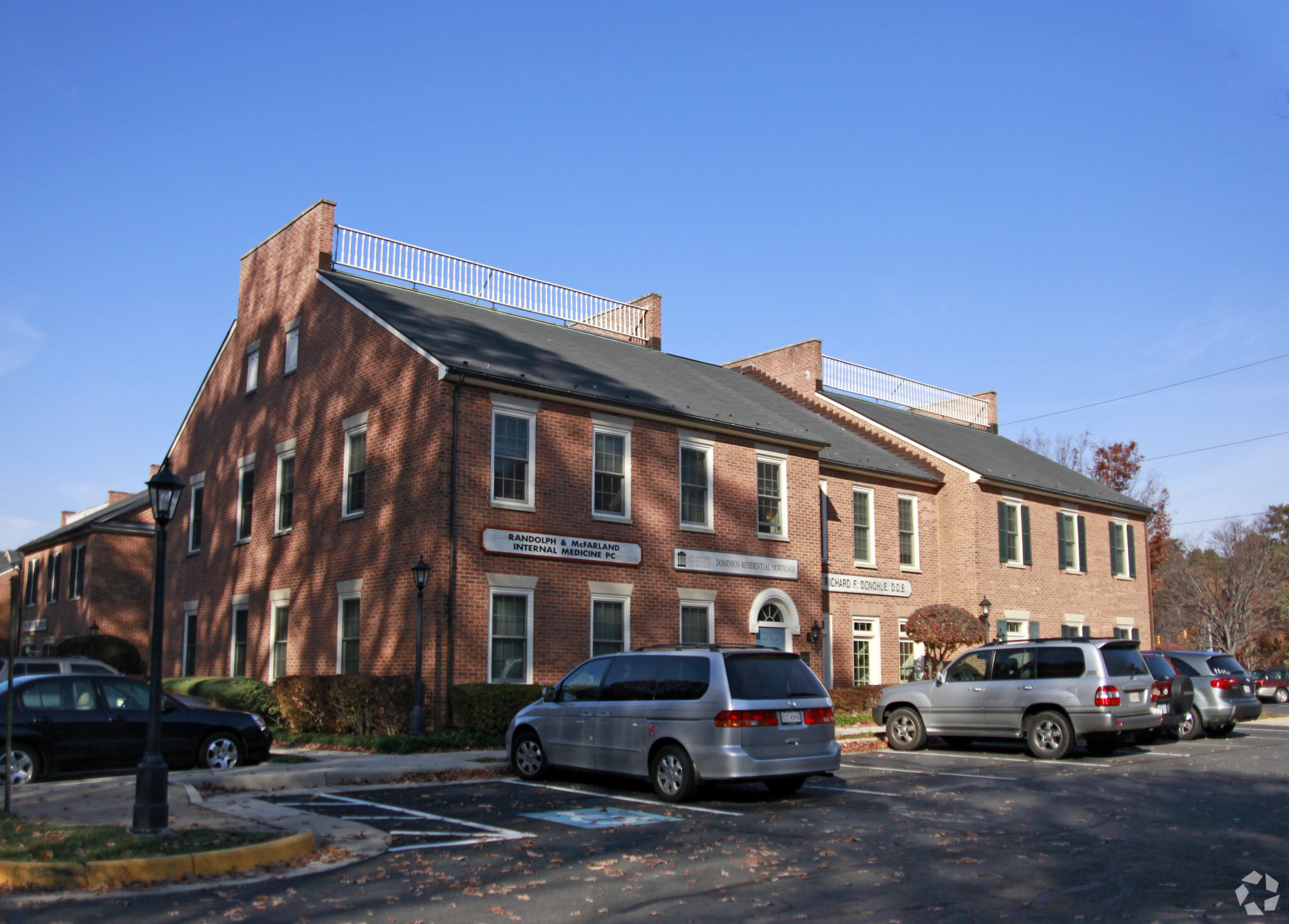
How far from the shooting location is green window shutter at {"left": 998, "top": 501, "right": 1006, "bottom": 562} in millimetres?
32562

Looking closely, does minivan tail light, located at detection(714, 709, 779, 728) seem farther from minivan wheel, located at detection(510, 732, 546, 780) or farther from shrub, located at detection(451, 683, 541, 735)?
shrub, located at detection(451, 683, 541, 735)

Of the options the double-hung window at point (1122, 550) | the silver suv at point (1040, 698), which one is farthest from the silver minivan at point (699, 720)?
the double-hung window at point (1122, 550)

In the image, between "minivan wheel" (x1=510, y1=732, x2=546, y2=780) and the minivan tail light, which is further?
"minivan wheel" (x1=510, y1=732, x2=546, y2=780)

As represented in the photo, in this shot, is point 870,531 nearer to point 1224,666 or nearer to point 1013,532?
point 1013,532

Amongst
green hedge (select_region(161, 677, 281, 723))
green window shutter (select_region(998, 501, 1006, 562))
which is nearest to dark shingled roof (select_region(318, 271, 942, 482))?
green window shutter (select_region(998, 501, 1006, 562))

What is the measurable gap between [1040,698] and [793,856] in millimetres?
9480

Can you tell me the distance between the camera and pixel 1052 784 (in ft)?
44.9

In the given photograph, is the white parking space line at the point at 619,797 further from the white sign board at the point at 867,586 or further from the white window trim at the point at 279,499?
the white sign board at the point at 867,586

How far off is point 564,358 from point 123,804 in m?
14.6

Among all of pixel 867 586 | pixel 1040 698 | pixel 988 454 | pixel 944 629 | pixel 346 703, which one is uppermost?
pixel 988 454

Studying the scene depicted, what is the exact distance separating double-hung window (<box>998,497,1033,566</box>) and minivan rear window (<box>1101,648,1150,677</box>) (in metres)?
14.9

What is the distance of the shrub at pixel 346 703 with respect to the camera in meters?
19.5

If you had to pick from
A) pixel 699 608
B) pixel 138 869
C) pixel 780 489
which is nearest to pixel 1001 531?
pixel 780 489

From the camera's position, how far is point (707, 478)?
80.1 ft
